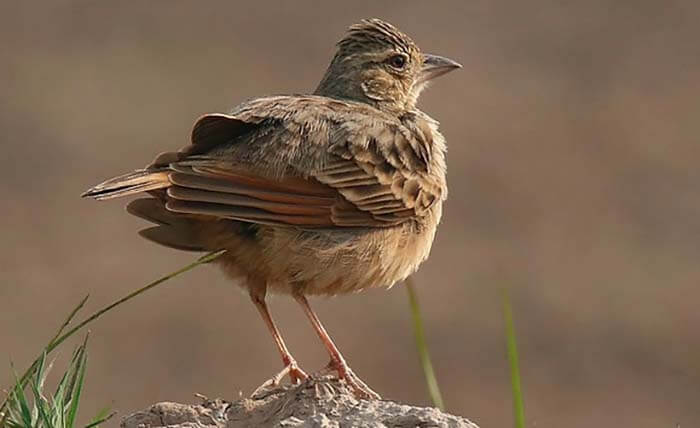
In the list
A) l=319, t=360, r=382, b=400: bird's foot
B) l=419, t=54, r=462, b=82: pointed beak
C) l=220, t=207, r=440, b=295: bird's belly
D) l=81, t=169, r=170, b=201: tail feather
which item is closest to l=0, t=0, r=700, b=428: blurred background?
l=419, t=54, r=462, b=82: pointed beak

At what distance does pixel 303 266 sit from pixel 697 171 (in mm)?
15005

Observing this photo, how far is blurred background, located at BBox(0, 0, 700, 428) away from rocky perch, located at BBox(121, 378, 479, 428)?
770cm

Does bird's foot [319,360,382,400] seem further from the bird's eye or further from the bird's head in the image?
the bird's eye

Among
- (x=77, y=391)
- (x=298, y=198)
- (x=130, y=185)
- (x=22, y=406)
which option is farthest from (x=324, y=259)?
(x=22, y=406)

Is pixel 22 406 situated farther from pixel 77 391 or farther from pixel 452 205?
pixel 452 205

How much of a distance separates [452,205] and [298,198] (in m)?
13.3

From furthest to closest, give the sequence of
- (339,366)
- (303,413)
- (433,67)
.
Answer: (433,67) < (339,366) < (303,413)

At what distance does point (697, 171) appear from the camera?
886 inches

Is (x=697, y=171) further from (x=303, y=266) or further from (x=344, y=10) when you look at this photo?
(x=303, y=266)

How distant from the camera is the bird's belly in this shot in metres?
8.04

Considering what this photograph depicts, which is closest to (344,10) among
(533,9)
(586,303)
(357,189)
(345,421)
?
(533,9)

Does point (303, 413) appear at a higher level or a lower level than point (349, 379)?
higher

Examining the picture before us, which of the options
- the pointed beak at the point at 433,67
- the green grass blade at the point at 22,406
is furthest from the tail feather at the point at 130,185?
the pointed beak at the point at 433,67

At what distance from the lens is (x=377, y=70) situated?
956 cm
